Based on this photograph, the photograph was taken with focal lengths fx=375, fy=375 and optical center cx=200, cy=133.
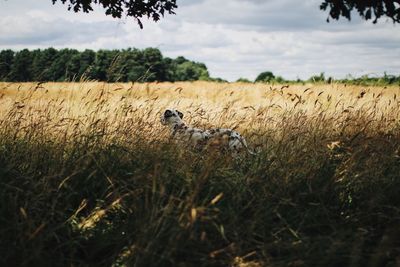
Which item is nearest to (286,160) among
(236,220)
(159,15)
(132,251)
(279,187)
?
(279,187)

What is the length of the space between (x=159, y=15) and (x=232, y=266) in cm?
576

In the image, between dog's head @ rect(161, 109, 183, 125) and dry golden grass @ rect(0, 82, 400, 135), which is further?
dog's head @ rect(161, 109, 183, 125)

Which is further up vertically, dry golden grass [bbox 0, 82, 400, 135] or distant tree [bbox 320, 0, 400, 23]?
distant tree [bbox 320, 0, 400, 23]

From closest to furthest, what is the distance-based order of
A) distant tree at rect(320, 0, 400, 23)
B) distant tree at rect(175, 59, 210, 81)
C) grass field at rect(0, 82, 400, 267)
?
grass field at rect(0, 82, 400, 267), distant tree at rect(320, 0, 400, 23), distant tree at rect(175, 59, 210, 81)

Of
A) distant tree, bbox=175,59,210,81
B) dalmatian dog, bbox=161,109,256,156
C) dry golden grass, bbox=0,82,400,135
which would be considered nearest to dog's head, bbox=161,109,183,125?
dalmatian dog, bbox=161,109,256,156

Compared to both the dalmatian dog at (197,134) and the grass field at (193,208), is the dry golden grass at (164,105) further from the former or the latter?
the grass field at (193,208)

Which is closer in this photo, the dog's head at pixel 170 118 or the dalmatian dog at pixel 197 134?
the dalmatian dog at pixel 197 134

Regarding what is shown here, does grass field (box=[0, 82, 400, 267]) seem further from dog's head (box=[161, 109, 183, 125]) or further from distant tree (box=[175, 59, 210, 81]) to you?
distant tree (box=[175, 59, 210, 81])

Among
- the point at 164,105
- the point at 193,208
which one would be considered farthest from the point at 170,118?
the point at 193,208

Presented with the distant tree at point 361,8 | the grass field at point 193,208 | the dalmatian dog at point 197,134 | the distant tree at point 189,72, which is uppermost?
the distant tree at point 189,72

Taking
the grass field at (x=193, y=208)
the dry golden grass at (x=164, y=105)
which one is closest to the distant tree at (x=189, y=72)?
the dry golden grass at (x=164, y=105)

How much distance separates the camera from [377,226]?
3494mm

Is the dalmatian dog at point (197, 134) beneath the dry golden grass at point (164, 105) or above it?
beneath

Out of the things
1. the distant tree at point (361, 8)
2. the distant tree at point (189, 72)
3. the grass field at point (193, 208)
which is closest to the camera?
the grass field at point (193, 208)
